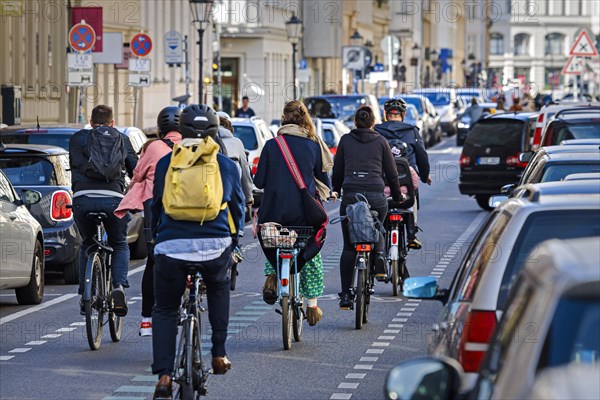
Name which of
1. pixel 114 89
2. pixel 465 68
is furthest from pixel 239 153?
pixel 465 68

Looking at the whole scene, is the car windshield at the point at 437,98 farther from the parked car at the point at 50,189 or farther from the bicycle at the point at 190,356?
the bicycle at the point at 190,356

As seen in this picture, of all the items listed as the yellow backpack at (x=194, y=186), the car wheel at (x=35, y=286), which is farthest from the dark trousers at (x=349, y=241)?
the yellow backpack at (x=194, y=186)

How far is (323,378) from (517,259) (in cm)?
447

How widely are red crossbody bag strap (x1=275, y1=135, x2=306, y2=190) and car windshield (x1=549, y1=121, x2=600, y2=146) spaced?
9.67 metres

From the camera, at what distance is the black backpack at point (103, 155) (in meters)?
11.7

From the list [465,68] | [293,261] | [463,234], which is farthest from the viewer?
[465,68]

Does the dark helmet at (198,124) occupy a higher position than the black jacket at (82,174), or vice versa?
the dark helmet at (198,124)

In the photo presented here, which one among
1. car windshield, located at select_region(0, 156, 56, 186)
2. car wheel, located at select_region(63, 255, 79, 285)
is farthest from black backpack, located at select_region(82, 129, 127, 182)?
car wheel, located at select_region(63, 255, 79, 285)

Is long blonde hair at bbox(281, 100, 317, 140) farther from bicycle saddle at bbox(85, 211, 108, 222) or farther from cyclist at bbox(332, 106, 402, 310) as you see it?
cyclist at bbox(332, 106, 402, 310)

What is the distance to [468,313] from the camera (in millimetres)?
5789

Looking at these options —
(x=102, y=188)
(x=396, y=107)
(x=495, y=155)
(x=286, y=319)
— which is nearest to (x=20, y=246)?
(x=102, y=188)

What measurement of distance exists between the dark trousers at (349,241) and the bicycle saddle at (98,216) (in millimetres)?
2006

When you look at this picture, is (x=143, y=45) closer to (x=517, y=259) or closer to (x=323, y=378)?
(x=323, y=378)

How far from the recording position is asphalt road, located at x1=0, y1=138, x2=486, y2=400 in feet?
31.8
